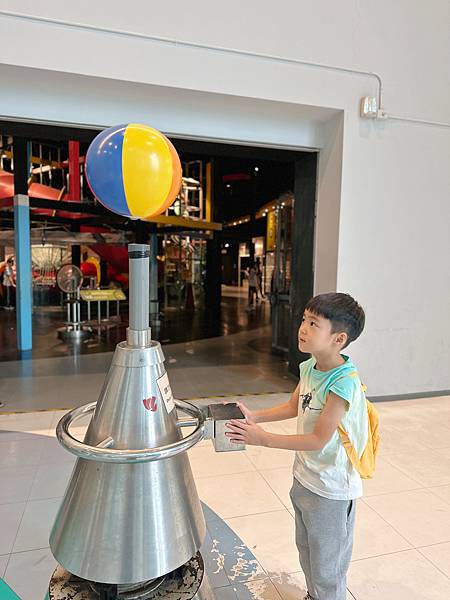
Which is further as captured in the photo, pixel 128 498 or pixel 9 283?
pixel 9 283

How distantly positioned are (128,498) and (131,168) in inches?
32.3

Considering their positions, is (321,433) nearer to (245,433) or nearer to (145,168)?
(245,433)

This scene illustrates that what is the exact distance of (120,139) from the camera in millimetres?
1040

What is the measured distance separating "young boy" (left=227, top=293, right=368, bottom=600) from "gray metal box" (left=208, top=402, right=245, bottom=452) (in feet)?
0.17

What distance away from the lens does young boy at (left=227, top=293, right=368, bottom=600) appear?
1.28 m

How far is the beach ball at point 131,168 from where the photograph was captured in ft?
3.37

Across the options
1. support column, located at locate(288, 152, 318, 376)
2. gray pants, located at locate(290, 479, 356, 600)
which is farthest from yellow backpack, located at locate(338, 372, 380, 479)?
support column, located at locate(288, 152, 318, 376)

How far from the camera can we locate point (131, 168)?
1.03m

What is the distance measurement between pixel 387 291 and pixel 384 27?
2.50 meters

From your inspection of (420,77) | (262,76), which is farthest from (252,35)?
(420,77)

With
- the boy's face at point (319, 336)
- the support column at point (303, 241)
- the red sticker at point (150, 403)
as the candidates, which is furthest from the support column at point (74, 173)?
the red sticker at point (150, 403)

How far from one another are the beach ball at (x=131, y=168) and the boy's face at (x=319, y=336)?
594 millimetres

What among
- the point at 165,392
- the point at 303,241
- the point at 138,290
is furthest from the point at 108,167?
the point at 303,241

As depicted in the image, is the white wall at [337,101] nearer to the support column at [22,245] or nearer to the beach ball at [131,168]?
the beach ball at [131,168]
